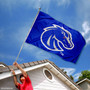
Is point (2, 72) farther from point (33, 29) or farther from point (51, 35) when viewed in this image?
point (51, 35)

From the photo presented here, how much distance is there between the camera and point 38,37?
536 cm

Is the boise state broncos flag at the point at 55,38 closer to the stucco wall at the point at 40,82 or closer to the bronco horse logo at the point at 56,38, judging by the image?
the bronco horse logo at the point at 56,38

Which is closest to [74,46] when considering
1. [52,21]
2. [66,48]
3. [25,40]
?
[66,48]

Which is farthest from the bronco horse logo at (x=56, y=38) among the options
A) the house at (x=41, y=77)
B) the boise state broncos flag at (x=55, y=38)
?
the house at (x=41, y=77)

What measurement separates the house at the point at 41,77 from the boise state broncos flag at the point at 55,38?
140cm

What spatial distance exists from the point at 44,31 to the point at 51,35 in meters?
0.47

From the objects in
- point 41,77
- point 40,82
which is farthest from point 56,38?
point 40,82

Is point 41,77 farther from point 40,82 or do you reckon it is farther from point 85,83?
point 85,83

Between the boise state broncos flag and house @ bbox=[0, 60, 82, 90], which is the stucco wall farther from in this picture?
the boise state broncos flag

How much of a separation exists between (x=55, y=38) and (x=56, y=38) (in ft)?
0.20

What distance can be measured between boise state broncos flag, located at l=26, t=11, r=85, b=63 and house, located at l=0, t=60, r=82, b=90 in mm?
1399

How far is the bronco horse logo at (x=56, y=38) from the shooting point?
17.8 feet

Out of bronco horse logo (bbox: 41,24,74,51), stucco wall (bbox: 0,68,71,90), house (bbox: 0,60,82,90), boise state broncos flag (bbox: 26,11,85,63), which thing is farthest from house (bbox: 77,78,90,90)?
bronco horse logo (bbox: 41,24,74,51)

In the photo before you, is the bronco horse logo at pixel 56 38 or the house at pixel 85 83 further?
the house at pixel 85 83
